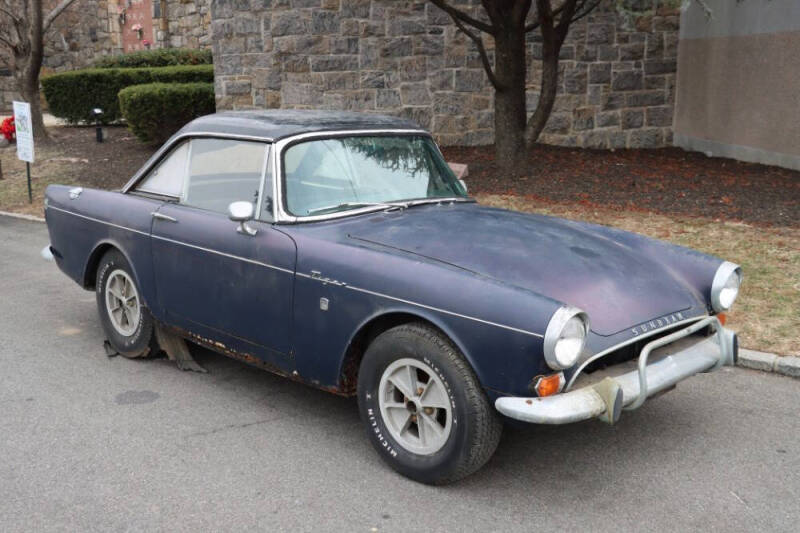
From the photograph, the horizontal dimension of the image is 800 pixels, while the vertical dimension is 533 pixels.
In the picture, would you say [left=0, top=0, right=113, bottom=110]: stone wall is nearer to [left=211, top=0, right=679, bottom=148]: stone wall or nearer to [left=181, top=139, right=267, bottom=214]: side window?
[left=211, top=0, right=679, bottom=148]: stone wall

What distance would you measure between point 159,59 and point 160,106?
7629 millimetres

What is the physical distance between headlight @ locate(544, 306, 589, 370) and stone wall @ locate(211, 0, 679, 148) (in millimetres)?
10493

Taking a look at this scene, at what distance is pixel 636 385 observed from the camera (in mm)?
3613

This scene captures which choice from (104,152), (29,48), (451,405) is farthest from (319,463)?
(29,48)

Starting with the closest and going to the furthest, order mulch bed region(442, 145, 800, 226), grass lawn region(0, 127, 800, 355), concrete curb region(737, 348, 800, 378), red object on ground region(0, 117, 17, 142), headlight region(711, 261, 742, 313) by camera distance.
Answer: headlight region(711, 261, 742, 313), concrete curb region(737, 348, 800, 378), grass lawn region(0, 127, 800, 355), mulch bed region(442, 145, 800, 226), red object on ground region(0, 117, 17, 142)

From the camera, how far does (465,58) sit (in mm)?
13539

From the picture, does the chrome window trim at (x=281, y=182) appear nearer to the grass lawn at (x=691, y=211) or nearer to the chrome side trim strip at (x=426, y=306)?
the chrome side trim strip at (x=426, y=306)

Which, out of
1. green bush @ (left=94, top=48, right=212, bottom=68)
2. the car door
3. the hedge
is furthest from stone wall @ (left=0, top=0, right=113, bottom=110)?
the car door

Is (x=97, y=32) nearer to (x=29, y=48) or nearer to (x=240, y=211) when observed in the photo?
(x=29, y=48)

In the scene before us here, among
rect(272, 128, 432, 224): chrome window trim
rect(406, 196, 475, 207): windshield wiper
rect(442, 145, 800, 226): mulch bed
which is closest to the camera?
rect(272, 128, 432, 224): chrome window trim

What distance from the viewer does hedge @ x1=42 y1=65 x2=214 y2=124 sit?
1772 centimetres

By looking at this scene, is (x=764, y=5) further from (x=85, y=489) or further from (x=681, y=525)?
(x=85, y=489)

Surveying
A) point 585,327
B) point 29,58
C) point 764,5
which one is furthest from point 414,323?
point 29,58

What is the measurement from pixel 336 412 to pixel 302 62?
10.5m
